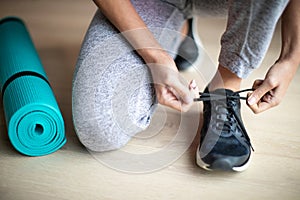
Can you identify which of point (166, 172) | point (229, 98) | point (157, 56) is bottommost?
point (166, 172)

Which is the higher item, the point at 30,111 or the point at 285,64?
the point at 285,64

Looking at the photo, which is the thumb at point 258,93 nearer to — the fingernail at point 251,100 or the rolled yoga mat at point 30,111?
the fingernail at point 251,100

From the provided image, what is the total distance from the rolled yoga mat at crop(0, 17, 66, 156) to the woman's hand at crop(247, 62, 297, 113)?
47cm

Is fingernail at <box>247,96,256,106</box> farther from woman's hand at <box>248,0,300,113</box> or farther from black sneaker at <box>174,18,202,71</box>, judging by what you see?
black sneaker at <box>174,18,202,71</box>

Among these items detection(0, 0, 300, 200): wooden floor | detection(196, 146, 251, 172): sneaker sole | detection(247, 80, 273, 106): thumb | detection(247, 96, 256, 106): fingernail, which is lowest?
detection(0, 0, 300, 200): wooden floor

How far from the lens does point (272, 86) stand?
92 cm

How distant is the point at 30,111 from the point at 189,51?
1.89 feet

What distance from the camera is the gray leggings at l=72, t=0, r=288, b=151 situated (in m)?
0.92

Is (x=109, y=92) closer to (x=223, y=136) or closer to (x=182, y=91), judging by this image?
(x=182, y=91)

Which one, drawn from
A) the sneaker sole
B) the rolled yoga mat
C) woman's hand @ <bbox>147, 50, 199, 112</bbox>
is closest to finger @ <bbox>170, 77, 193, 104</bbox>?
woman's hand @ <bbox>147, 50, 199, 112</bbox>

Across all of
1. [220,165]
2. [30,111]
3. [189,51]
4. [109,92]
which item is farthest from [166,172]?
[189,51]

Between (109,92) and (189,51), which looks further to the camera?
(189,51)

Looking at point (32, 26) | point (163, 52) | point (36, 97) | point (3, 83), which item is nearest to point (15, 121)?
point (36, 97)

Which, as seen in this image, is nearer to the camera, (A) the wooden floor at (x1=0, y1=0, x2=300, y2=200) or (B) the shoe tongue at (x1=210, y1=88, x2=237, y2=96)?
(A) the wooden floor at (x1=0, y1=0, x2=300, y2=200)
